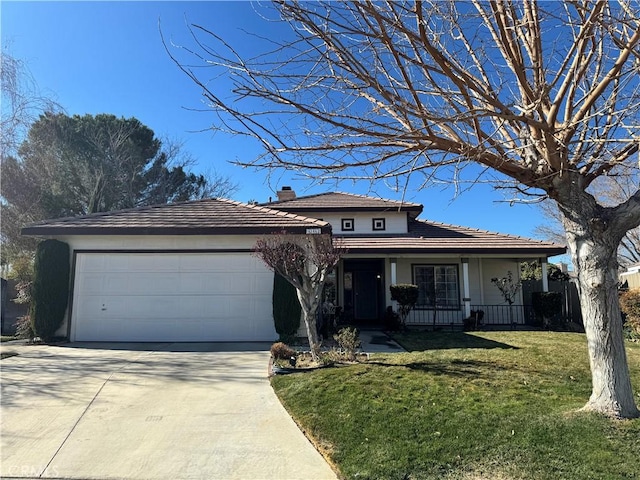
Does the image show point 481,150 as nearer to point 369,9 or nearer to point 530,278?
point 369,9

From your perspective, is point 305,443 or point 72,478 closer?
point 72,478

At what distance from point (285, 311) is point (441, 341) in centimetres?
391

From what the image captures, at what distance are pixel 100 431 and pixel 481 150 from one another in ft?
17.1

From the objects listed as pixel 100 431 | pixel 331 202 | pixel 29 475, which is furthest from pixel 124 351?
pixel 331 202

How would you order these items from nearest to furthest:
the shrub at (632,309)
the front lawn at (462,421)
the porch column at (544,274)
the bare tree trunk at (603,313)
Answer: the front lawn at (462,421) → the bare tree trunk at (603,313) → the shrub at (632,309) → the porch column at (544,274)

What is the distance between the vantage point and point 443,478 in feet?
12.3

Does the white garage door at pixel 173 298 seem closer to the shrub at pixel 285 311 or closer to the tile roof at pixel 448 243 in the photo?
the shrub at pixel 285 311

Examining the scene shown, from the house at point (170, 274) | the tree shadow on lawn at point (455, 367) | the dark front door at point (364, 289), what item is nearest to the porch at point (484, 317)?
the dark front door at point (364, 289)

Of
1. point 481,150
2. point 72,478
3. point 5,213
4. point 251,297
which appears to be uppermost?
point 5,213

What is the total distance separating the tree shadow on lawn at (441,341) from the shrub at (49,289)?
8.45 meters

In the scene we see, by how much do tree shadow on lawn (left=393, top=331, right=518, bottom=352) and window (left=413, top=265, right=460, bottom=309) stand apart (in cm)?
313

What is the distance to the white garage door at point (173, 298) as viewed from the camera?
10734mm

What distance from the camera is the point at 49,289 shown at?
10609 mm

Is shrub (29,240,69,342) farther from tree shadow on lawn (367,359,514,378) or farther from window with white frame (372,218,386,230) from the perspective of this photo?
window with white frame (372,218,386,230)
